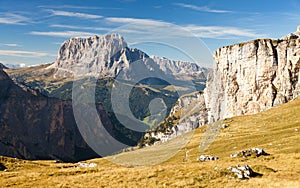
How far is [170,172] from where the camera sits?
1497 inches

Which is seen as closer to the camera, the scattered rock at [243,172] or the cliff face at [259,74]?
the scattered rock at [243,172]

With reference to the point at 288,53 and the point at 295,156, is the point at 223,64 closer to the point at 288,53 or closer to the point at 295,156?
the point at 288,53

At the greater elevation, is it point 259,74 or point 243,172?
point 259,74

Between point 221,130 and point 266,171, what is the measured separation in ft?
274

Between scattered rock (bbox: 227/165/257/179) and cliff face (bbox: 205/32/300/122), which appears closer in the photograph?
scattered rock (bbox: 227/165/257/179)

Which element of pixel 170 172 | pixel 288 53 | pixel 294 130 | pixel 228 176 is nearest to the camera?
pixel 228 176

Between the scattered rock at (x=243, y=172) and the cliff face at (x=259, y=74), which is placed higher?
the cliff face at (x=259, y=74)

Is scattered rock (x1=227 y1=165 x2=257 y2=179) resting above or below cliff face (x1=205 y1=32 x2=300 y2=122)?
below

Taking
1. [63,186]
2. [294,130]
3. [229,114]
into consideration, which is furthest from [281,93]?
[63,186]

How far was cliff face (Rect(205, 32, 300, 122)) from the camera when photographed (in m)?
152

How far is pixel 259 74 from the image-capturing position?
167 metres

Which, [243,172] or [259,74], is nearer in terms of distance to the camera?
[243,172]

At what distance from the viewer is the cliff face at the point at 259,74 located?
15200cm

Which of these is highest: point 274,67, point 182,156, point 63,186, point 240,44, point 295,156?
point 240,44
